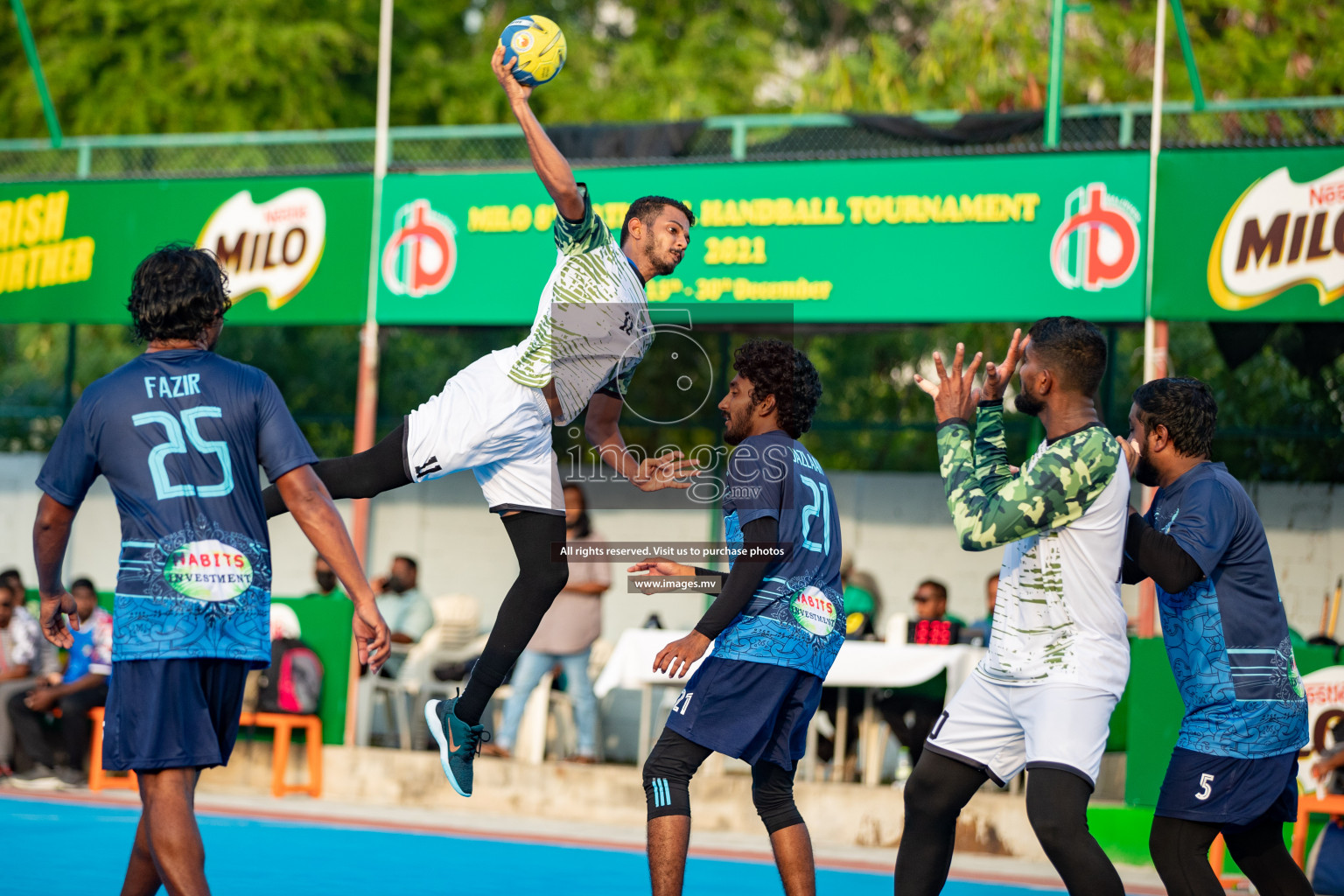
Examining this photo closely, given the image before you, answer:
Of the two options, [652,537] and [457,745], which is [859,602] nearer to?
[652,537]

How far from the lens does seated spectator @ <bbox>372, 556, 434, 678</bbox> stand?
12141mm

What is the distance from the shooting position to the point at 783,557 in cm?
529

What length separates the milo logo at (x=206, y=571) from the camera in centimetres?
439

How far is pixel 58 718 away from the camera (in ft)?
37.4

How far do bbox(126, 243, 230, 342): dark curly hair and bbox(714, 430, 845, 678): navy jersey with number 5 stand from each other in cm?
182

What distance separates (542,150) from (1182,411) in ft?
7.55

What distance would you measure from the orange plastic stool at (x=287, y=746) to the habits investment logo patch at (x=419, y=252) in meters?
3.18

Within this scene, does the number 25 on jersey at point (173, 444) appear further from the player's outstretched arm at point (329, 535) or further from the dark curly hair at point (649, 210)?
the dark curly hair at point (649, 210)

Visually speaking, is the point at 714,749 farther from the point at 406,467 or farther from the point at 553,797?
the point at 553,797

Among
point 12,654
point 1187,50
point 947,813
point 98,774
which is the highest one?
point 1187,50

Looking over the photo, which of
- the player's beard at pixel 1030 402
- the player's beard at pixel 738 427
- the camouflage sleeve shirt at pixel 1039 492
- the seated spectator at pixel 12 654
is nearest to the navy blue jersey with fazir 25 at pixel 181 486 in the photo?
the player's beard at pixel 738 427

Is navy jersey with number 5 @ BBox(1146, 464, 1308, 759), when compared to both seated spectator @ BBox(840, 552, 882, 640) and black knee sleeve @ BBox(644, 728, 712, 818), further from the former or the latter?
seated spectator @ BBox(840, 552, 882, 640)

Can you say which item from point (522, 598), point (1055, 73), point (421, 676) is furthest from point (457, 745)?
point (1055, 73)

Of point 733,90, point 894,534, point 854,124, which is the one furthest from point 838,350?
point 733,90
